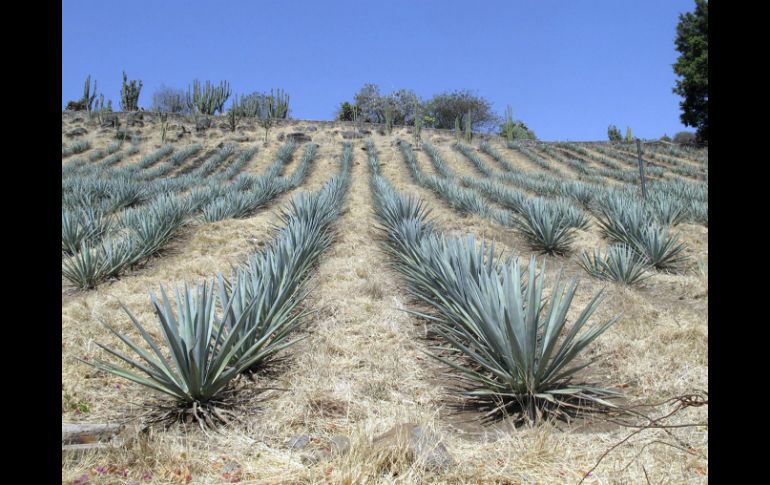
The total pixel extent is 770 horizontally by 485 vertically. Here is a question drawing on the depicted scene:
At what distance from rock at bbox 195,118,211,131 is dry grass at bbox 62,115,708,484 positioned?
73.6 ft

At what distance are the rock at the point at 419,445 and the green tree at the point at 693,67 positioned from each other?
112 ft

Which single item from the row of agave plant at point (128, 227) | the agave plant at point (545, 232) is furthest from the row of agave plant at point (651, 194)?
the row of agave plant at point (128, 227)

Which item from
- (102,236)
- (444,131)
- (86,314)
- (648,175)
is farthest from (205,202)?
(444,131)

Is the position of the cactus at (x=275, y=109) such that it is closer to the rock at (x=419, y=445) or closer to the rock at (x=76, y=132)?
the rock at (x=76, y=132)

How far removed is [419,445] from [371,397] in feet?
2.66

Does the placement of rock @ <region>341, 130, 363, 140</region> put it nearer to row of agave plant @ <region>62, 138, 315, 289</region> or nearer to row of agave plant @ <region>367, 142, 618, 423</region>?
row of agave plant @ <region>62, 138, 315, 289</region>

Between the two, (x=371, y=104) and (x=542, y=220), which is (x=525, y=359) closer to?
(x=542, y=220)

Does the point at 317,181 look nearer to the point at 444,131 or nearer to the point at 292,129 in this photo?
the point at 292,129

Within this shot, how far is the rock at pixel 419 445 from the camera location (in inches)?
76.1

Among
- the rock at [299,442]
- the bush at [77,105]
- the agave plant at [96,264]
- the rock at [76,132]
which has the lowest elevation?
the rock at [299,442]

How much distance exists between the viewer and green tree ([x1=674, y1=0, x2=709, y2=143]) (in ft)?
97.8

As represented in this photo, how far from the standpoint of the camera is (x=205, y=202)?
10.1 m

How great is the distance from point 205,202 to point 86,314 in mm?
6279
